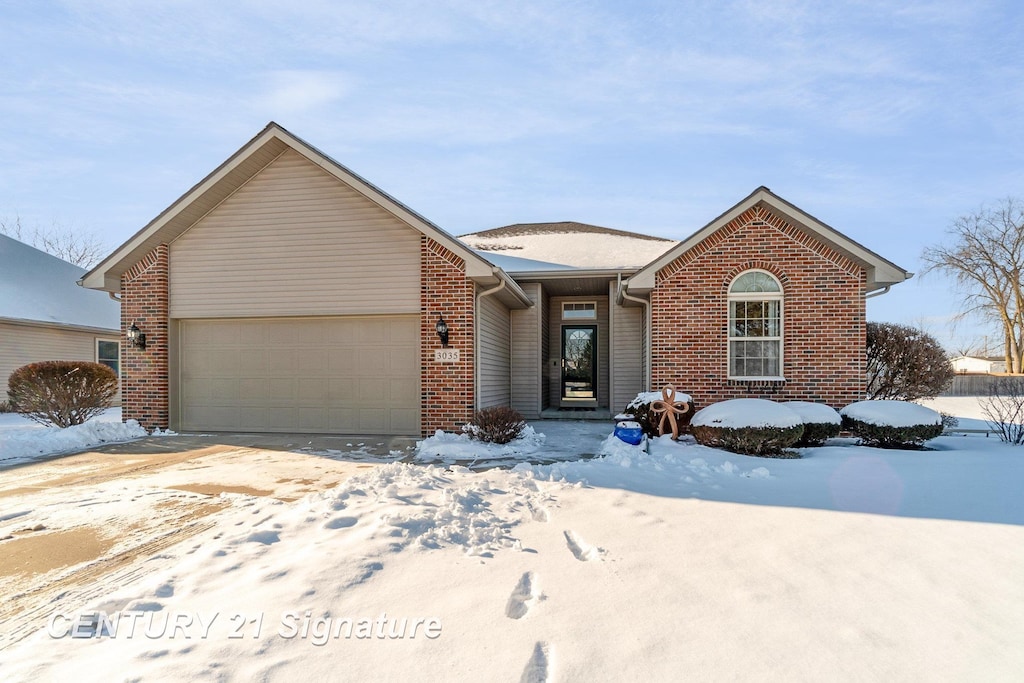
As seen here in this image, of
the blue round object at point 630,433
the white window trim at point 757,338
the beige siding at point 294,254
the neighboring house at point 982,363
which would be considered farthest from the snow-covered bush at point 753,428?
the neighboring house at point 982,363

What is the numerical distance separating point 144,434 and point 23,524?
6079 millimetres

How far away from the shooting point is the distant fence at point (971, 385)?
23.4 m

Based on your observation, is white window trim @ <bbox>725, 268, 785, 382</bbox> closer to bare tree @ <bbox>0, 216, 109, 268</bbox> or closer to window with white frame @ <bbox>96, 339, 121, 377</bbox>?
window with white frame @ <bbox>96, 339, 121, 377</bbox>

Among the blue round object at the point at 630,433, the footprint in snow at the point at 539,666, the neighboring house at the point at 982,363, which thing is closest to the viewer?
the footprint in snow at the point at 539,666

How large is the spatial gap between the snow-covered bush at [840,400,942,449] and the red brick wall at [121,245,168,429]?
1243 cm

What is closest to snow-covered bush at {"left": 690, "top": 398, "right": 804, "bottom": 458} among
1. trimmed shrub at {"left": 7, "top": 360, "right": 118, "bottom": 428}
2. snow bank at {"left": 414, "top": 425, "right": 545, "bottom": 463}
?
snow bank at {"left": 414, "top": 425, "right": 545, "bottom": 463}

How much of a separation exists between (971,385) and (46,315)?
116ft

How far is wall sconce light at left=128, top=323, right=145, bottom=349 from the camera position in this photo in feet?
33.8

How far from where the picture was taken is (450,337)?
9617mm

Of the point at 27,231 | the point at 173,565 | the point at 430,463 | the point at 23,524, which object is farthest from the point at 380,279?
the point at 27,231

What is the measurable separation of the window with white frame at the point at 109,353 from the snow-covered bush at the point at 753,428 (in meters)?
19.5

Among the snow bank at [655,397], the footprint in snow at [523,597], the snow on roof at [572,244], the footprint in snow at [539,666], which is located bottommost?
the footprint in snow at [539,666]

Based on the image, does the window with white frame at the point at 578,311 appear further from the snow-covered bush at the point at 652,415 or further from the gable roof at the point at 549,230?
the snow-covered bush at the point at 652,415

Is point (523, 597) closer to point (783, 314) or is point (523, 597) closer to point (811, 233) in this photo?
point (783, 314)
